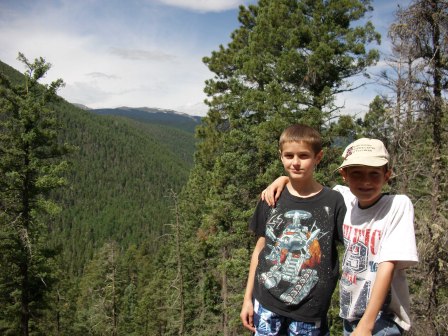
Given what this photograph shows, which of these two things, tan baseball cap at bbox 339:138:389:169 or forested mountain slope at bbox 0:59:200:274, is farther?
forested mountain slope at bbox 0:59:200:274

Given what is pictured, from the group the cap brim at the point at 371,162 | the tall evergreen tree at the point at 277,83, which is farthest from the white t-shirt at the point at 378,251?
the tall evergreen tree at the point at 277,83

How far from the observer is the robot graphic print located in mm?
2309

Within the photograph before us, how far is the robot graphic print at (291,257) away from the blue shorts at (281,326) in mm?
145

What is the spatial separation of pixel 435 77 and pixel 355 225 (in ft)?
16.8

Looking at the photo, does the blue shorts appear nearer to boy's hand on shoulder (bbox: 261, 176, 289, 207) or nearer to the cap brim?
boy's hand on shoulder (bbox: 261, 176, 289, 207)

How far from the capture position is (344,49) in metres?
9.77

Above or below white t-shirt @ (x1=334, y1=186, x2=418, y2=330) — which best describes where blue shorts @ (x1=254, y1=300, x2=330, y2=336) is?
below

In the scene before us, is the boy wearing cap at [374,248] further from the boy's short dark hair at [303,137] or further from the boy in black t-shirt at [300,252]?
the boy's short dark hair at [303,137]

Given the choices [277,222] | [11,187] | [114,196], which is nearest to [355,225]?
[277,222]

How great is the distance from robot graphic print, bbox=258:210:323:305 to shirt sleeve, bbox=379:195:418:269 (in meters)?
0.45

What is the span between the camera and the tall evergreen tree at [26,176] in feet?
38.1

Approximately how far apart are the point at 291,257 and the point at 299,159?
2.09ft

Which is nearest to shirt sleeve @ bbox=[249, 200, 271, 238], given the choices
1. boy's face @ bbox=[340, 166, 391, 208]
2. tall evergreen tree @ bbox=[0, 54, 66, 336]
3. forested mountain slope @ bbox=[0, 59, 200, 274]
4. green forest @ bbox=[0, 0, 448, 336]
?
boy's face @ bbox=[340, 166, 391, 208]

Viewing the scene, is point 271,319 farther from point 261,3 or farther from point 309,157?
point 261,3
